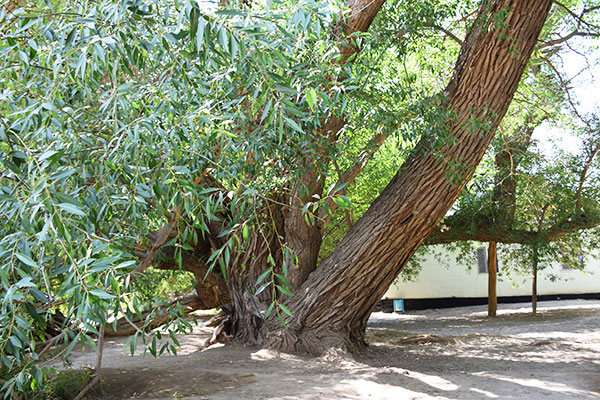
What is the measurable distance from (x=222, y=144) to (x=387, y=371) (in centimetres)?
374

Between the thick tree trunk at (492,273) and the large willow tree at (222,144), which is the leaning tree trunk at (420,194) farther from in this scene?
the thick tree trunk at (492,273)

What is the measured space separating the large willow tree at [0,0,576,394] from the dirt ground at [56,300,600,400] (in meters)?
0.66

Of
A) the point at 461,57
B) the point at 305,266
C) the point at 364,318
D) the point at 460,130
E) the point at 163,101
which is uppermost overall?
the point at 461,57

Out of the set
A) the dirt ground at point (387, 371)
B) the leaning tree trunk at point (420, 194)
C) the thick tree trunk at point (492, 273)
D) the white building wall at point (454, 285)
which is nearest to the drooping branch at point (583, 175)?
the dirt ground at point (387, 371)

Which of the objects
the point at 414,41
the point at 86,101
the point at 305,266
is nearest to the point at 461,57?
the point at 414,41

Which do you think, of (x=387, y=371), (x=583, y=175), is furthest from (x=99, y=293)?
(x=583, y=175)

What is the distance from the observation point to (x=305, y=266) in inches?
342

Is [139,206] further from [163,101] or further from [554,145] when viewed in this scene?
[554,145]

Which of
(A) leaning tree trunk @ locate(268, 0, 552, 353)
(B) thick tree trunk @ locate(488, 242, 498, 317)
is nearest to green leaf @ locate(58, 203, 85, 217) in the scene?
(A) leaning tree trunk @ locate(268, 0, 552, 353)

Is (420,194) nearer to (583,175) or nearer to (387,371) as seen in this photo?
(387,371)

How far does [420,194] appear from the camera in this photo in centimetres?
730

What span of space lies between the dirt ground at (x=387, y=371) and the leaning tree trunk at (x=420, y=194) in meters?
0.53

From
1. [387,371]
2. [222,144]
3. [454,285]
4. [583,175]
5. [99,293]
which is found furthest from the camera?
[454,285]

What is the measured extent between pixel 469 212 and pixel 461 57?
5.56m
